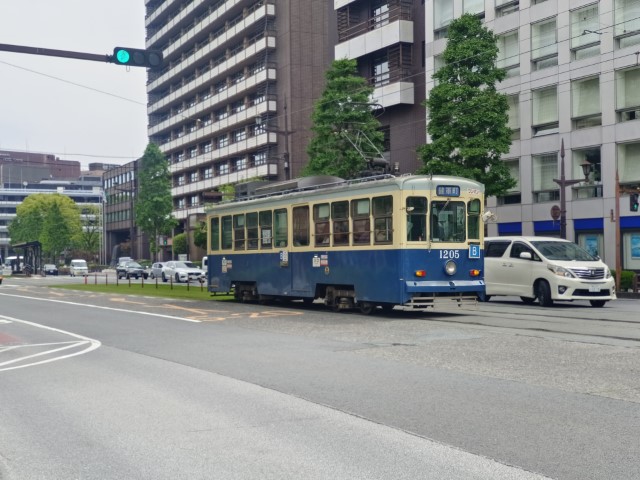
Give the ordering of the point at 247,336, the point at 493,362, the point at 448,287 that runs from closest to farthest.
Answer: the point at 493,362 < the point at 247,336 < the point at 448,287

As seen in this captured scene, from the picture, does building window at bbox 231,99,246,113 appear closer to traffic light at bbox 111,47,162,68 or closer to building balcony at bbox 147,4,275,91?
Answer: building balcony at bbox 147,4,275,91

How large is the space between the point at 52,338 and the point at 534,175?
27612 mm

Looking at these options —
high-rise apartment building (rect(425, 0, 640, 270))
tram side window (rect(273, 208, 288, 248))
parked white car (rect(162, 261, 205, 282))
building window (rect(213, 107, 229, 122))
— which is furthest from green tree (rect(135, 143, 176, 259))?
tram side window (rect(273, 208, 288, 248))

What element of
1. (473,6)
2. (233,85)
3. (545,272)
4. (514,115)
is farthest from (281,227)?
(233,85)

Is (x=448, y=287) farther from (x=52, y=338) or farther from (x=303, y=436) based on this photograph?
(x=303, y=436)

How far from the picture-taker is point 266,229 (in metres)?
21.5

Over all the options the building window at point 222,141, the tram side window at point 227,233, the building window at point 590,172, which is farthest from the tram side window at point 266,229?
the building window at point 222,141

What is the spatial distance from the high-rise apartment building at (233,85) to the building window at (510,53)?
60.8ft

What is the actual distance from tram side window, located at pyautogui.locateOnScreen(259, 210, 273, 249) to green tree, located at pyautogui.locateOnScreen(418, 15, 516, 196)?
43.2ft

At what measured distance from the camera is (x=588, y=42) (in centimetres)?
3409

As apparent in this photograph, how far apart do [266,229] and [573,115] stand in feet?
62.5

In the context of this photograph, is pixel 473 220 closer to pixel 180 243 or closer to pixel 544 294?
pixel 544 294

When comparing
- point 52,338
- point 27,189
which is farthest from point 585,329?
point 27,189

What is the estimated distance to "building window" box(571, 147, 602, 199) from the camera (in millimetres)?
33938
